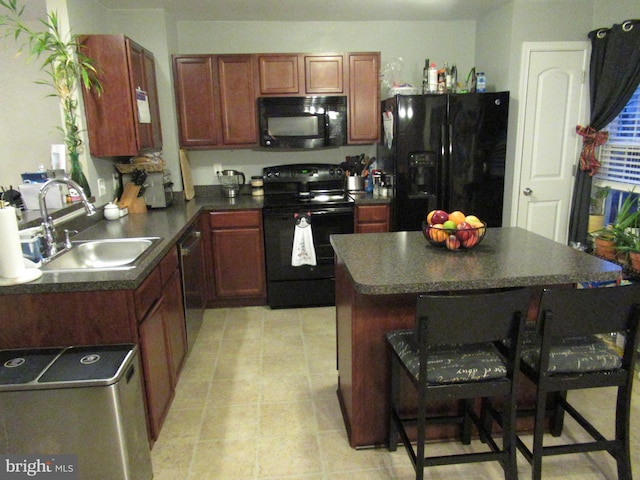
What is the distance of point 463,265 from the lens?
6.09 ft

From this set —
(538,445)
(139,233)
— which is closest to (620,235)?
(538,445)

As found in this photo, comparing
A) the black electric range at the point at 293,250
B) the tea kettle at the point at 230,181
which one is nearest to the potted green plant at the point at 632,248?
the black electric range at the point at 293,250

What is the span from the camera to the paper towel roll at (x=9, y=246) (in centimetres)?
174

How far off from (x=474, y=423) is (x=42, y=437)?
175cm

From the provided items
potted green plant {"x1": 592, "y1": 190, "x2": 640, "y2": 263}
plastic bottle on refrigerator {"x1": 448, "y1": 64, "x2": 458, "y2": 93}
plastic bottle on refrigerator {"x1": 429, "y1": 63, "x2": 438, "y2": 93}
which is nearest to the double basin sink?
plastic bottle on refrigerator {"x1": 429, "y1": 63, "x2": 438, "y2": 93}

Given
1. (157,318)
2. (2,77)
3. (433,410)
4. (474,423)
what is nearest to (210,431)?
(157,318)

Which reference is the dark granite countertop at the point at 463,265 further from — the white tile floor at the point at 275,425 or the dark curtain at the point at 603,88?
the dark curtain at the point at 603,88

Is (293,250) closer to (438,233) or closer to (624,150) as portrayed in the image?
(438,233)

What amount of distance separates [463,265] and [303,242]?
1.90 meters

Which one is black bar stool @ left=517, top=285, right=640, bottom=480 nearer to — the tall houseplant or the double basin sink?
the double basin sink

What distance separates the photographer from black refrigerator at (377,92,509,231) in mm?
3537

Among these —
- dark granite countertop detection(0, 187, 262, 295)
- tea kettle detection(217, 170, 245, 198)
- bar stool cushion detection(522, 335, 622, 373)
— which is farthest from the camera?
tea kettle detection(217, 170, 245, 198)

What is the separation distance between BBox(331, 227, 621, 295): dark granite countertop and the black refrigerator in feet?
4.57

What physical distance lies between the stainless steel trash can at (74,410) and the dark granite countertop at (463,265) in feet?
3.22
